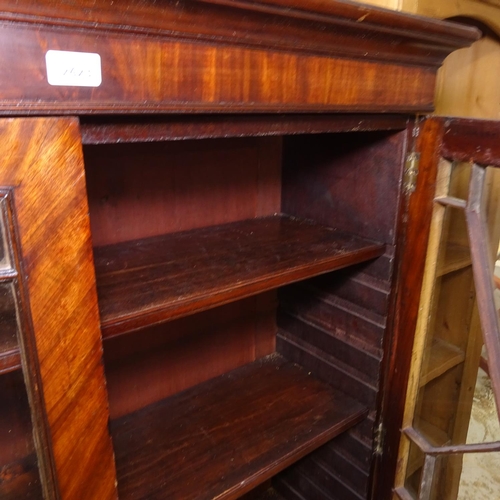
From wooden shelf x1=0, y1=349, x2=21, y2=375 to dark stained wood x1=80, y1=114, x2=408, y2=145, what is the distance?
261mm

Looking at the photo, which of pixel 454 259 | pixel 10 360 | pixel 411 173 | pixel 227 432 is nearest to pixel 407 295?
pixel 454 259

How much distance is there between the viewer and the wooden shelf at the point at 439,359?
1.10 m

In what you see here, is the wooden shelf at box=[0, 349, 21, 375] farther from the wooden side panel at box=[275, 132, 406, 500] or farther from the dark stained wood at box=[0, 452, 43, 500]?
the wooden side panel at box=[275, 132, 406, 500]

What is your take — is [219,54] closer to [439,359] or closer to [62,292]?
[62,292]

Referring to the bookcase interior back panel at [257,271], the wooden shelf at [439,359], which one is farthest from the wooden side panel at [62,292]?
the wooden shelf at [439,359]

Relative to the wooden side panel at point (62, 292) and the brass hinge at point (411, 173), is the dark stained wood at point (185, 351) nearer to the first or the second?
the wooden side panel at point (62, 292)

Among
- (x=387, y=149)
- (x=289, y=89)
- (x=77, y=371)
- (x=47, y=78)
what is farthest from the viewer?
(x=387, y=149)

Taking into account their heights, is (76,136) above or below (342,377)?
above

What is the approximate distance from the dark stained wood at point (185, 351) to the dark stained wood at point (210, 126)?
1.78 feet

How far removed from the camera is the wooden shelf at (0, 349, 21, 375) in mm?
534

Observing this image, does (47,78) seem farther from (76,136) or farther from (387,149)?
(387,149)

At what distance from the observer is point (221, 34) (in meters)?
0.59

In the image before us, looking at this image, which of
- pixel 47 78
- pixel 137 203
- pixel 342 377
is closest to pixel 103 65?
pixel 47 78

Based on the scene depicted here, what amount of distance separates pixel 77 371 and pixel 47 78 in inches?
13.7
